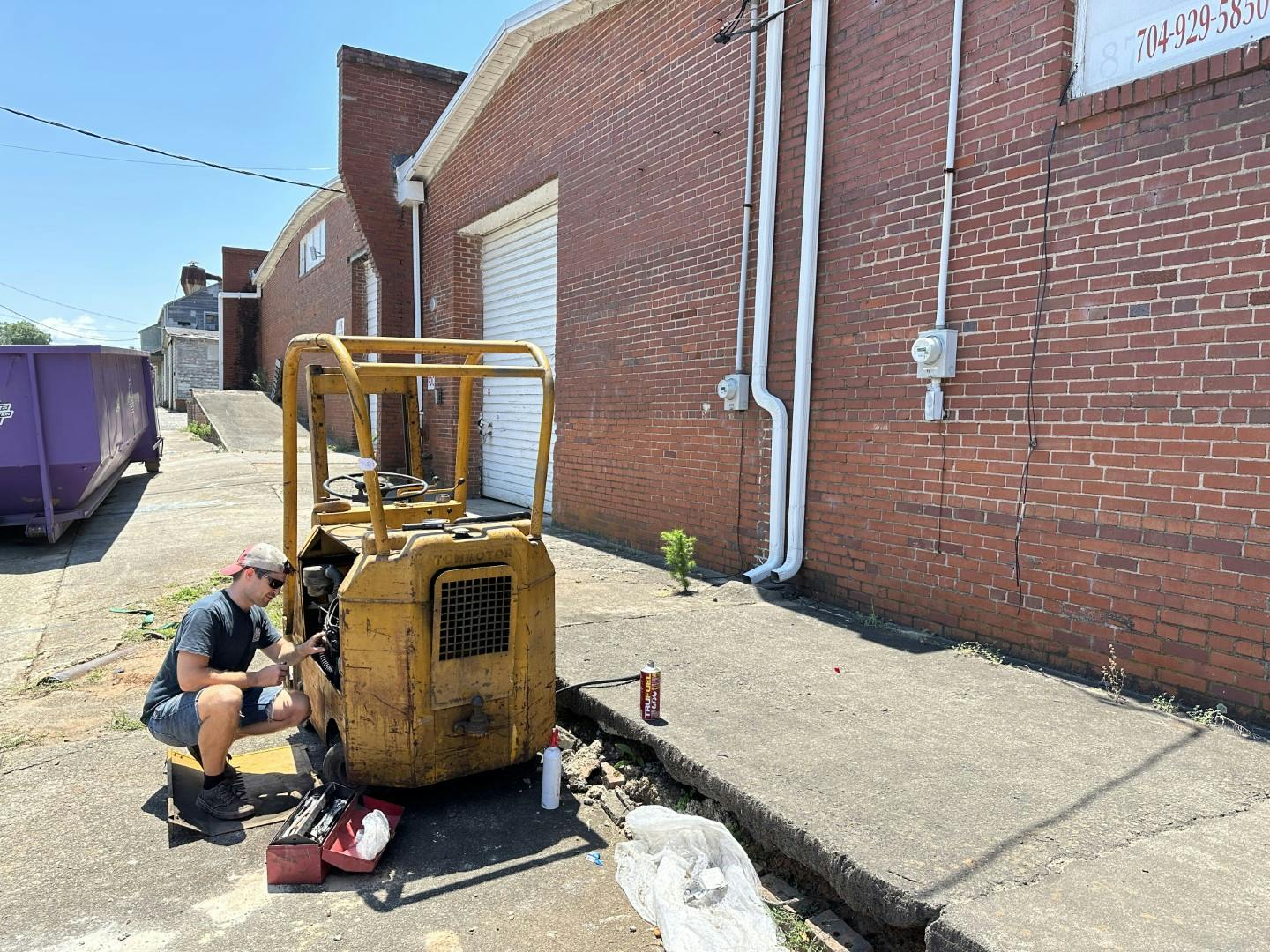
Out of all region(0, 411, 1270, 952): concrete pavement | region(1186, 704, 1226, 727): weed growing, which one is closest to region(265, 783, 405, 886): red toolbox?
region(0, 411, 1270, 952): concrete pavement

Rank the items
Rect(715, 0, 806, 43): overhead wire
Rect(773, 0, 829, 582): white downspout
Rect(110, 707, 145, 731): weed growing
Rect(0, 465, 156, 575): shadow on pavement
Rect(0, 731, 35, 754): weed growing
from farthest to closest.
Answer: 1. Rect(0, 465, 156, 575): shadow on pavement
2. Rect(715, 0, 806, 43): overhead wire
3. Rect(773, 0, 829, 582): white downspout
4. Rect(110, 707, 145, 731): weed growing
5. Rect(0, 731, 35, 754): weed growing

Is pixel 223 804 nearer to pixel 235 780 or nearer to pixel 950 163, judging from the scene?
pixel 235 780

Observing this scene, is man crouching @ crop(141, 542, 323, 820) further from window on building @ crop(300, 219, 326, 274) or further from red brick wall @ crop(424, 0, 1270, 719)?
window on building @ crop(300, 219, 326, 274)

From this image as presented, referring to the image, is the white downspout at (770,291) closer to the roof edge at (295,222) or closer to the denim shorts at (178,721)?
the denim shorts at (178,721)

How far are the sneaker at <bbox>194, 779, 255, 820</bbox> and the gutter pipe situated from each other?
15.4ft

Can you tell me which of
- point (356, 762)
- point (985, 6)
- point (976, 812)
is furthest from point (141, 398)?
point (976, 812)

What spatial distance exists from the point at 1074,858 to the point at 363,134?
14.9 m

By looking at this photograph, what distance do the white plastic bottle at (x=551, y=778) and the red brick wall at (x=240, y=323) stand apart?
33.5 m

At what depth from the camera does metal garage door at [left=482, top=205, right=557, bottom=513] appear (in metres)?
10.9

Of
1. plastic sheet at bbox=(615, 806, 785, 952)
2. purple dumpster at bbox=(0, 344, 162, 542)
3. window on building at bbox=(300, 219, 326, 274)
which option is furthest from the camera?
window on building at bbox=(300, 219, 326, 274)

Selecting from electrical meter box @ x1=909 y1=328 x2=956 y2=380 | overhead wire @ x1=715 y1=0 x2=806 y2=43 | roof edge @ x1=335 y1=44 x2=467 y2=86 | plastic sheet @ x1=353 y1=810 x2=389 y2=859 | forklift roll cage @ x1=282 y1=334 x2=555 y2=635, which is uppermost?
roof edge @ x1=335 y1=44 x2=467 y2=86

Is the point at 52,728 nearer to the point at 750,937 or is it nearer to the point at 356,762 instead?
the point at 356,762

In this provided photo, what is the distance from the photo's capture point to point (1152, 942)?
2.22 metres

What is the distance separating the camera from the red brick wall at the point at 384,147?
14.1 metres
